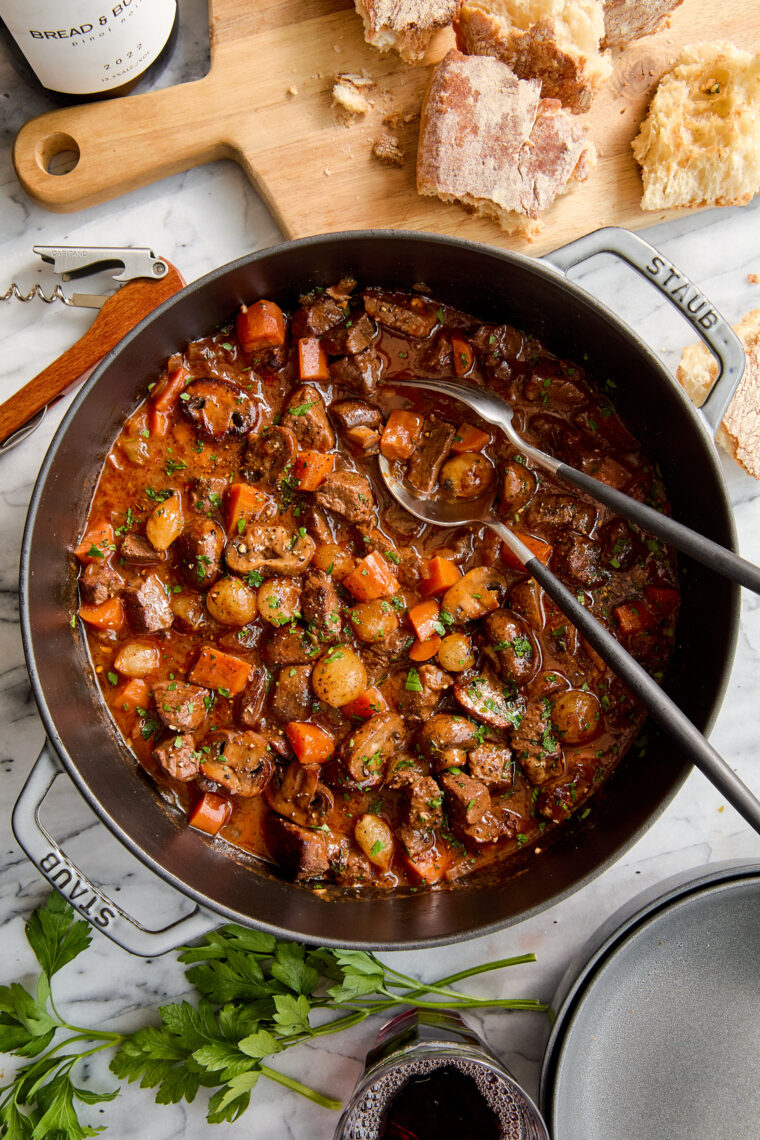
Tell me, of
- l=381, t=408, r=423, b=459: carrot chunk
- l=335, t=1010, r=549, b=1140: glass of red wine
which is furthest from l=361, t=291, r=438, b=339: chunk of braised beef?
l=335, t=1010, r=549, b=1140: glass of red wine

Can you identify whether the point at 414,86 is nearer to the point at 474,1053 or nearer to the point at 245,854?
the point at 245,854

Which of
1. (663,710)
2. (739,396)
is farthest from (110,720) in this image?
(739,396)

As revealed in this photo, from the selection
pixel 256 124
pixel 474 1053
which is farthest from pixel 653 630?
pixel 256 124

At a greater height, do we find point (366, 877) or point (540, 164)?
point (540, 164)

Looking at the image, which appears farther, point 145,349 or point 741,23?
point 741,23

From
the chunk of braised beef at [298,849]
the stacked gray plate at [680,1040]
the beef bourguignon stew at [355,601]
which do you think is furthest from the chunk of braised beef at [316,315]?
the stacked gray plate at [680,1040]

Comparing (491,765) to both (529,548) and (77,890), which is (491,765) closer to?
(529,548)
